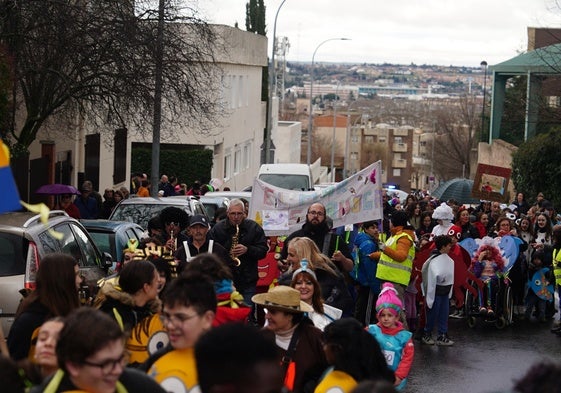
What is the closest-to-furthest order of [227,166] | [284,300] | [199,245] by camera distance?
[284,300], [199,245], [227,166]

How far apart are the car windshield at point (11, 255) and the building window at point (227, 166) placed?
41703mm

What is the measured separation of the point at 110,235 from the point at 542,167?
74.6ft

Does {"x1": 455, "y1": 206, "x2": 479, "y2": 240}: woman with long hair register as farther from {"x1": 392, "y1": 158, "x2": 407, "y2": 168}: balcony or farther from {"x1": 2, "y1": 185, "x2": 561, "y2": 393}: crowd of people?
{"x1": 392, "y1": 158, "x2": 407, "y2": 168}: balcony


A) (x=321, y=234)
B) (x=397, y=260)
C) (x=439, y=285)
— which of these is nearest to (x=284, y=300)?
(x=321, y=234)

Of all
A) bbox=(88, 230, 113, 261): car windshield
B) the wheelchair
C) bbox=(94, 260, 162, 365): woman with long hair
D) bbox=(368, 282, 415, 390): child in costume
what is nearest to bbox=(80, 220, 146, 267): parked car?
bbox=(88, 230, 113, 261): car windshield

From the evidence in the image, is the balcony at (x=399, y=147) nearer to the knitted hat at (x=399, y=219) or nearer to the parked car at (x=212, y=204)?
the parked car at (x=212, y=204)

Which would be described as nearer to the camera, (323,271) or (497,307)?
(323,271)

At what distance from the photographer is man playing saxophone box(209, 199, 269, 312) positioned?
12.4 metres

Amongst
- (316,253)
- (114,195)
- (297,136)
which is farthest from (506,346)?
(297,136)

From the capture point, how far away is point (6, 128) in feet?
66.7

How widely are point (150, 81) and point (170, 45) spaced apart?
73cm

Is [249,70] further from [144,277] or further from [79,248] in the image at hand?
[144,277]

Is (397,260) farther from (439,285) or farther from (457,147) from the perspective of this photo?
(457,147)

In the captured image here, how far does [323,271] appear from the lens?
36.2 ft
